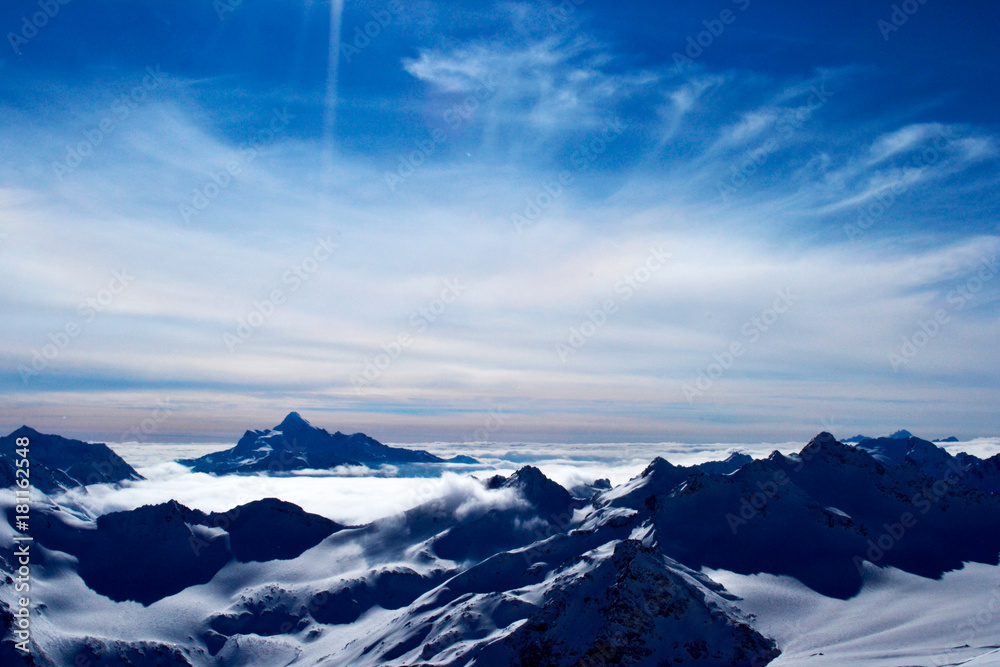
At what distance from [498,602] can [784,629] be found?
7148 cm

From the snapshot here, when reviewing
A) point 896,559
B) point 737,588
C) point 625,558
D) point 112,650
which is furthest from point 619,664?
point 112,650

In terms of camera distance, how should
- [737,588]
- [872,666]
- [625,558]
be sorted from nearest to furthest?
[872,666] → [625,558] → [737,588]

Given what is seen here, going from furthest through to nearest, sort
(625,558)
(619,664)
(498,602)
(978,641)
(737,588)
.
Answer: (498,602)
(737,588)
(625,558)
(619,664)
(978,641)

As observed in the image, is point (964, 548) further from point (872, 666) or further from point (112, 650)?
point (112, 650)

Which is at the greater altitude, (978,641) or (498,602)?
(978,641)

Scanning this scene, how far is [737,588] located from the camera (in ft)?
541

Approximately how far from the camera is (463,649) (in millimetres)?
154125

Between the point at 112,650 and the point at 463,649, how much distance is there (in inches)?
4360

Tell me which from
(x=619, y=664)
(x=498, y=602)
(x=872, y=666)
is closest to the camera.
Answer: (x=872, y=666)

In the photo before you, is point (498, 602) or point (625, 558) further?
point (498, 602)

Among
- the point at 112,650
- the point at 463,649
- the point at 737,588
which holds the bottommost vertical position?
the point at 112,650

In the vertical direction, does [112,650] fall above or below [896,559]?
below

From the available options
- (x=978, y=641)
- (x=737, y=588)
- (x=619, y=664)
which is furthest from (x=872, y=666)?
(x=737, y=588)

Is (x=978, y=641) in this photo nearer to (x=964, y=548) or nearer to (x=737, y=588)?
(x=737, y=588)
